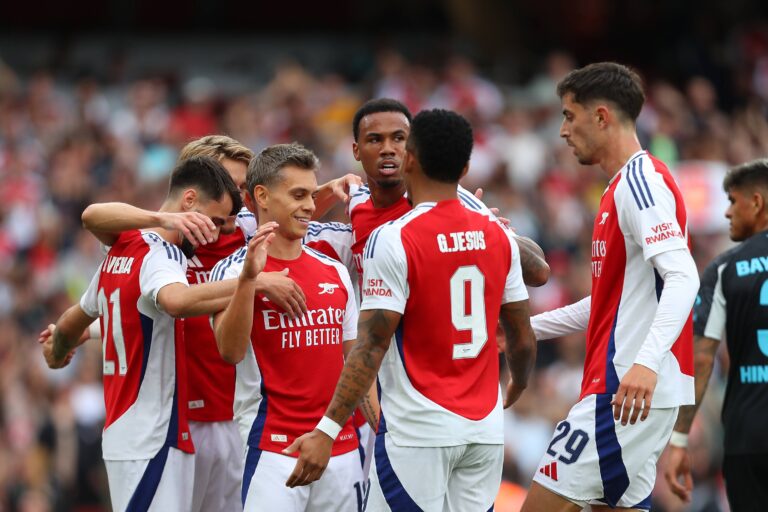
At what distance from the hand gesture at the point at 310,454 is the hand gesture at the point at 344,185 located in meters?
2.00

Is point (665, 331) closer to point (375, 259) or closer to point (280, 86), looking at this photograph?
point (375, 259)

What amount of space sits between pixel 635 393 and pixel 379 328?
1.28 m

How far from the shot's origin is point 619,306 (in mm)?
6875

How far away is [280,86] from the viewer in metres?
20.5

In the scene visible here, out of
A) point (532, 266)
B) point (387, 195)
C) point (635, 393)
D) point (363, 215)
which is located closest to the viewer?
point (635, 393)

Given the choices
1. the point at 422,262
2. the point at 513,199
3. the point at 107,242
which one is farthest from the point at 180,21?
the point at 422,262

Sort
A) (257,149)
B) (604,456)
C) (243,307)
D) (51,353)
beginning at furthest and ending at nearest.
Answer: (257,149), (51,353), (604,456), (243,307)

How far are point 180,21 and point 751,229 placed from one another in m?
17.5

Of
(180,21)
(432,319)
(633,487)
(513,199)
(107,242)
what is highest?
(180,21)

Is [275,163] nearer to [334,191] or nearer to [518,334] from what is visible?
[334,191]

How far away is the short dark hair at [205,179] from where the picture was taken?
7.51 meters

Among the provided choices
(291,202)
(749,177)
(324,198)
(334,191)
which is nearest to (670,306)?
(291,202)

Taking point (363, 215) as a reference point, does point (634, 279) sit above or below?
below

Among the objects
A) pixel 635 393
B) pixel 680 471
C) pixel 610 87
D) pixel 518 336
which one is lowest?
pixel 680 471
